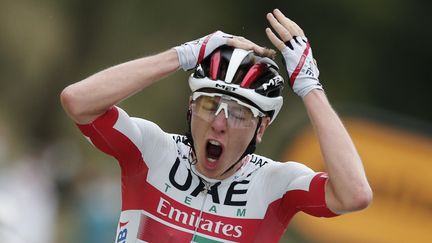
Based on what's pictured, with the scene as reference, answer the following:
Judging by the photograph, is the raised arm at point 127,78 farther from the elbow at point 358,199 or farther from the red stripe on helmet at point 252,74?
the elbow at point 358,199

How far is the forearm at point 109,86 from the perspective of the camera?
6.23 m

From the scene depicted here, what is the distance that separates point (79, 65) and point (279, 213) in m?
19.7

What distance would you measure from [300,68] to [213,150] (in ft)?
2.19

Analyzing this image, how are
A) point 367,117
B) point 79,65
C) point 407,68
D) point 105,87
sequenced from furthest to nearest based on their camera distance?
point 79,65, point 407,68, point 367,117, point 105,87

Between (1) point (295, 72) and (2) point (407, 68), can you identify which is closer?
(1) point (295, 72)

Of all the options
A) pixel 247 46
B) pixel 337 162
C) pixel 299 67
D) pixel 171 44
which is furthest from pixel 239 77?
pixel 171 44

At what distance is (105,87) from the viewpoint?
6.24m

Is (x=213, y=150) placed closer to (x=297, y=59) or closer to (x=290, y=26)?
(x=297, y=59)

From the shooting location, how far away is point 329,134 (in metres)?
6.24

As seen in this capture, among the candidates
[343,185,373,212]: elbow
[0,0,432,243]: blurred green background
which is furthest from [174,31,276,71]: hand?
[0,0,432,243]: blurred green background

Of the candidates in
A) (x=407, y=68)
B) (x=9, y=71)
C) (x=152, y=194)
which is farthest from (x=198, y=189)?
(x=9, y=71)

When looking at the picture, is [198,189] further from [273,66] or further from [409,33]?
[409,33]

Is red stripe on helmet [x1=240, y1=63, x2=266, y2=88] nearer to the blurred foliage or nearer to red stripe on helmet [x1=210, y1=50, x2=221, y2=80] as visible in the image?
red stripe on helmet [x1=210, y1=50, x2=221, y2=80]

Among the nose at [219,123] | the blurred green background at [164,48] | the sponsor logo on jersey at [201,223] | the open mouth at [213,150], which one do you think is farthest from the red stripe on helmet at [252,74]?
the blurred green background at [164,48]
